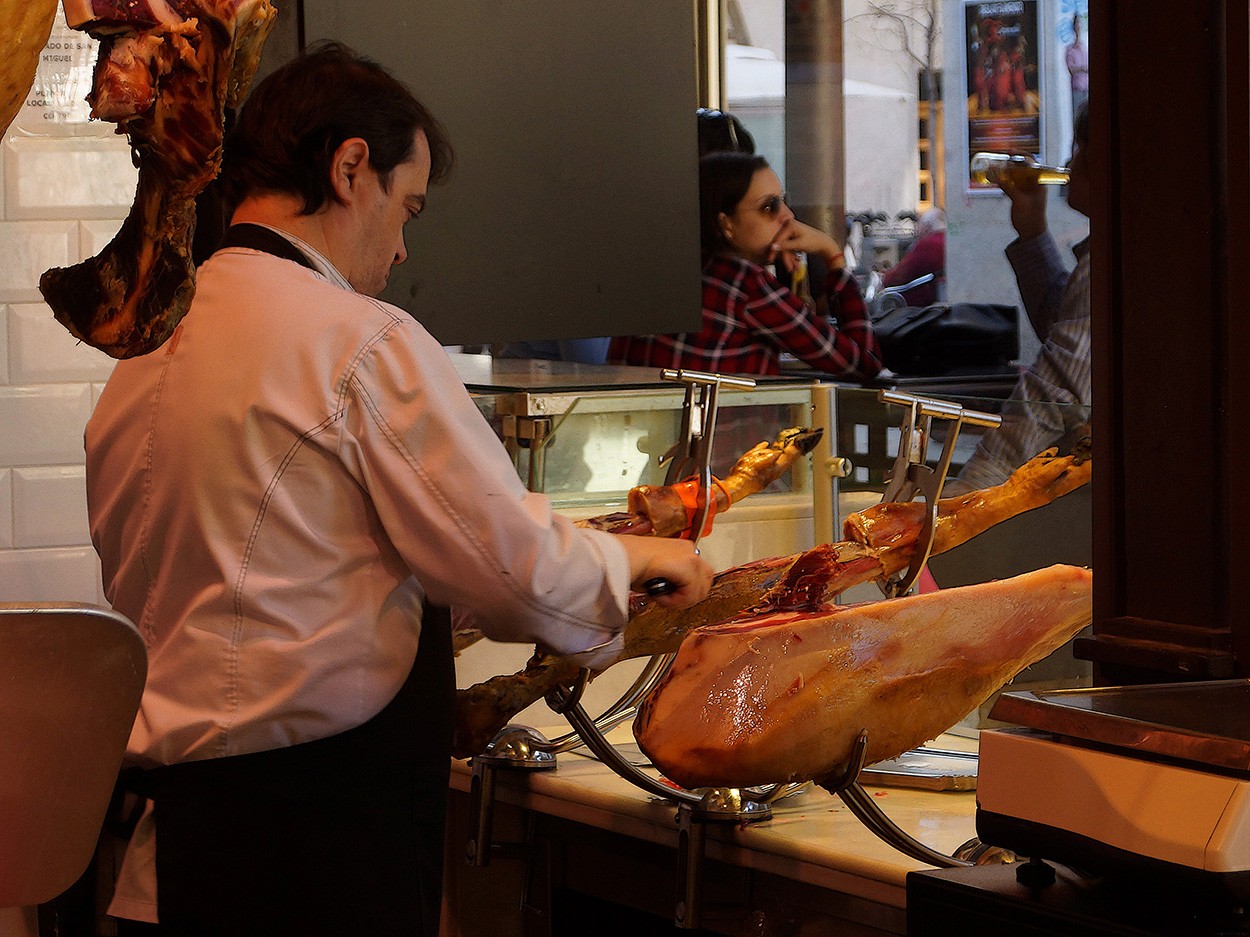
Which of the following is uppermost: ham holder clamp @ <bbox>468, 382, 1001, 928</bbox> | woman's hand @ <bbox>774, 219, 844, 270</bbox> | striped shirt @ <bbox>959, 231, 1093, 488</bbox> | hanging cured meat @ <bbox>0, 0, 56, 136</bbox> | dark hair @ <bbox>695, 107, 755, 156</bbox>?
dark hair @ <bbox>695, 107, 755, 156</bbox>

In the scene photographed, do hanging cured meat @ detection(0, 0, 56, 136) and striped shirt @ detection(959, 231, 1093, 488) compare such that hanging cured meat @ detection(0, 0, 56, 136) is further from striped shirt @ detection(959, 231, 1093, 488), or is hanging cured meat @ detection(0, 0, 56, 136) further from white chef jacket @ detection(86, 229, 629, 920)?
striped shirt @ detection(959, 231, 1093, 488)

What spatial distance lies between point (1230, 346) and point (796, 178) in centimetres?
460

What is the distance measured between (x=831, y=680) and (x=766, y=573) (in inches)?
14.9

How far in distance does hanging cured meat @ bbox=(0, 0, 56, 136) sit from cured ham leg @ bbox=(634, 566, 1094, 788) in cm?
107

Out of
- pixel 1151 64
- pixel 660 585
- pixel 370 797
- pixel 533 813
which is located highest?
pixel 1151 64

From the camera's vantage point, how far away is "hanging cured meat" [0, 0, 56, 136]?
38 centimetres

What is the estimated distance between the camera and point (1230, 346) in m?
1.17

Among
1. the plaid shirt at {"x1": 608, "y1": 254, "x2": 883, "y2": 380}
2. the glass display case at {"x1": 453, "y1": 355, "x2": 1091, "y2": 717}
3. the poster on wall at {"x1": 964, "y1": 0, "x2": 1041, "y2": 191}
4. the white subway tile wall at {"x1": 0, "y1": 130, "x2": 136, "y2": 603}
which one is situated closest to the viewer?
the glass display case at {"x1": 453, "y1": 355, "x2": 1091, "y2": 717}

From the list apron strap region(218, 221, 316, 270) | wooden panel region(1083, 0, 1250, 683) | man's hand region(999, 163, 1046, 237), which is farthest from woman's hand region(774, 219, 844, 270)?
wooden panel region(1083, 0, 1250, 683)

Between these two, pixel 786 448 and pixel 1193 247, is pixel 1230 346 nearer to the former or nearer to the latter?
pixel 1193 247

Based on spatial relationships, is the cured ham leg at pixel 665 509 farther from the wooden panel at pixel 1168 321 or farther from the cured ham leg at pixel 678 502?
the wooden panel at pixel 1168 321

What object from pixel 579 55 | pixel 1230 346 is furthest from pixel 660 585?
pixel 579 55

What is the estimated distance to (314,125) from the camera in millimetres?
1547

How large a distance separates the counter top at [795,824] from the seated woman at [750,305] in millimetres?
904
